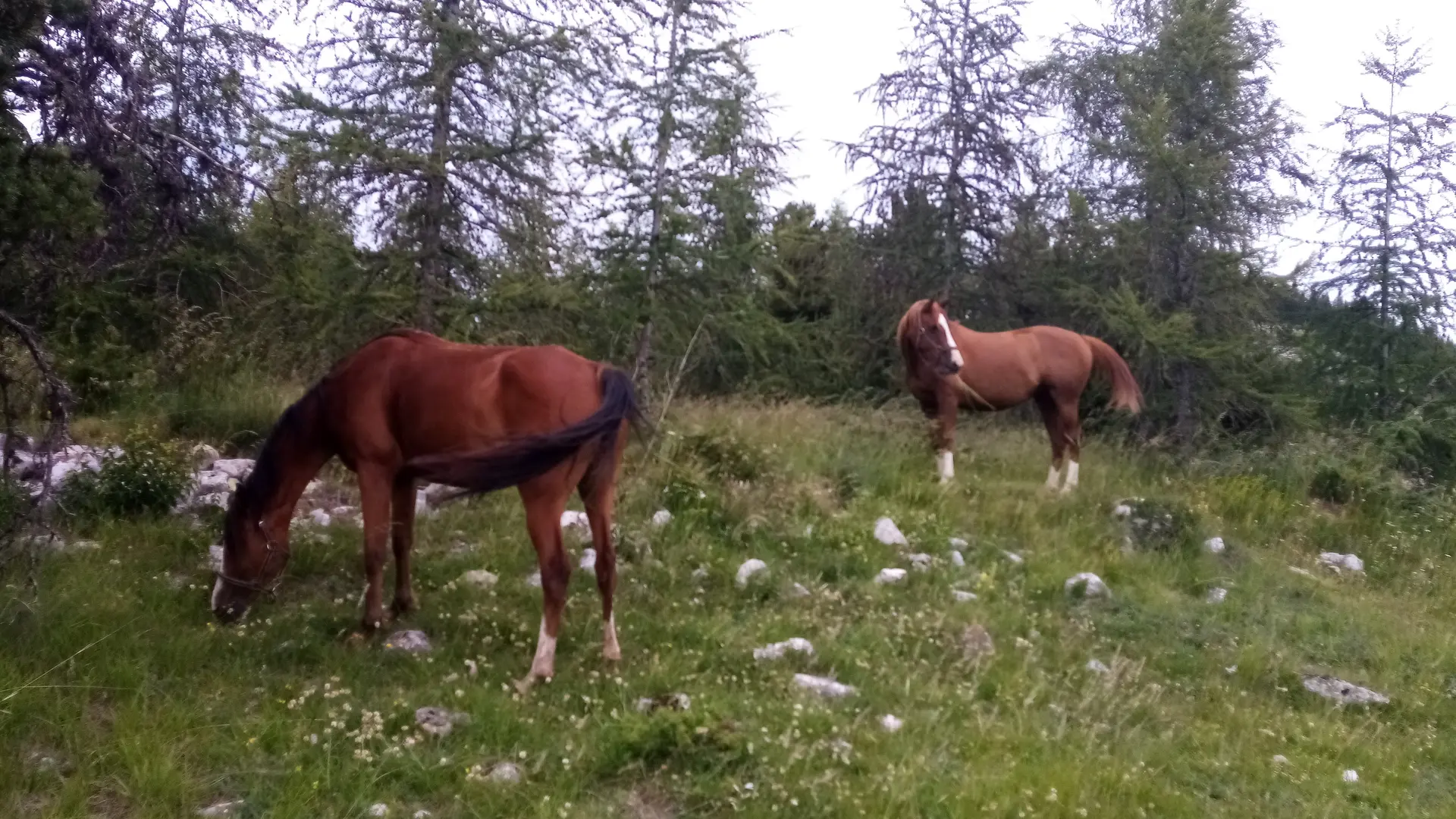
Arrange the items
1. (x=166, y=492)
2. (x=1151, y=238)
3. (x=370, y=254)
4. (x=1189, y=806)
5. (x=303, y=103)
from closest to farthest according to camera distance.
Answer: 1. (x=1189, y=806)
2. (x=166, y=492)
3. (x=303, y=103)
4. (x=370, y=254)
5. (x=1151, y=238)

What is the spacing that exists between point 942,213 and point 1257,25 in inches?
201

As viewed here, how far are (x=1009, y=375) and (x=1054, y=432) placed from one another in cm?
73

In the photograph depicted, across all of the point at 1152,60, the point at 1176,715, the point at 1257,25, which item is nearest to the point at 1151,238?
the point at 1152,60

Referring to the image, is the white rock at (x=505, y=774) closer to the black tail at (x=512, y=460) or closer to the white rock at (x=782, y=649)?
the black tail at (x=512, y=460)

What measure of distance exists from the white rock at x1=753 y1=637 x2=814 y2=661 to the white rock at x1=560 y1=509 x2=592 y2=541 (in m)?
1.80

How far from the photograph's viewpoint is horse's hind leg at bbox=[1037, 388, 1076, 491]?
354 inches

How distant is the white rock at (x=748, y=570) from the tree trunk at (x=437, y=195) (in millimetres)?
3486

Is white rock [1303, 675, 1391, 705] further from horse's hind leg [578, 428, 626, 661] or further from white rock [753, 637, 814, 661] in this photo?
horse's hind leg [578, 428, 626, 661]

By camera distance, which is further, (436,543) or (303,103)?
(303,103)

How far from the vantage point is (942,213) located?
12.9m

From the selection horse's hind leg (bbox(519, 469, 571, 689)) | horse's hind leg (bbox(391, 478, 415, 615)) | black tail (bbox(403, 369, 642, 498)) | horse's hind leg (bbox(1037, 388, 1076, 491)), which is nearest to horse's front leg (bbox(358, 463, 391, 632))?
horse's hind leg (bbox(391, 478, 415, 615))

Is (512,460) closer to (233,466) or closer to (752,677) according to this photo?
(752,677)

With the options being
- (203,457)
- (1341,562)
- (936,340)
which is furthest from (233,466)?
(1341,562)

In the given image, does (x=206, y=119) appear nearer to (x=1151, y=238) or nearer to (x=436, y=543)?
(x=436, y=543)
